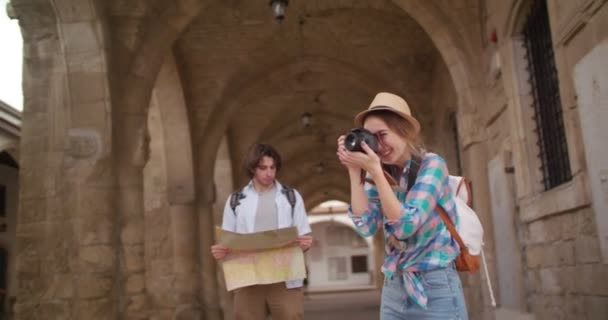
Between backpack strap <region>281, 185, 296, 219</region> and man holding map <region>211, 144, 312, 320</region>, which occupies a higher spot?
backpack strap <region>281, 185, 296, 219</region>

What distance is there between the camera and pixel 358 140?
1.94 metres

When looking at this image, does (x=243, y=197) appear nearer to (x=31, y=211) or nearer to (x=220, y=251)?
(x=220, y=251)

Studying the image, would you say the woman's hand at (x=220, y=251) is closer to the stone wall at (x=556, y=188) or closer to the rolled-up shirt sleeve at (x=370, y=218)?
the rolled-up shirt sleeve at (x=370, y=218)

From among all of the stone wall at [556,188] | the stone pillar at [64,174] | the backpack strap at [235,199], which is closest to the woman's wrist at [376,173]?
the backpack strap at [235,199]

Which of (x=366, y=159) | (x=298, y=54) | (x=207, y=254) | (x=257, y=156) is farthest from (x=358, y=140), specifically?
(x=298, y=54)

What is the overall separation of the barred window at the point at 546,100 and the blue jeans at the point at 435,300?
4.41m

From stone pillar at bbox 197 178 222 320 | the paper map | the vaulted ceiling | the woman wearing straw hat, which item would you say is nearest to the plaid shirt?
the woman wearing straw hat

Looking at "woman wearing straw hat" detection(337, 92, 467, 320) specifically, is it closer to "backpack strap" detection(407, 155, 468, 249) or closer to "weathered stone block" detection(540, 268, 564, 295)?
"backpack strap" detection(407, 155, 468, 249)

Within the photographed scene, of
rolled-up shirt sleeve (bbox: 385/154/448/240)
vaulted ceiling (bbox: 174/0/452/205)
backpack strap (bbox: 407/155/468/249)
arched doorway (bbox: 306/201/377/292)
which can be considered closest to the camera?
rolled-up shirt sleeve (bbox: 385/154/448/240)

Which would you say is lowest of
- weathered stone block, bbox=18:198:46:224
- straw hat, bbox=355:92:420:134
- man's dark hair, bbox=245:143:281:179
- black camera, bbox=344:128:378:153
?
black camera, bbox=344:128:378:153

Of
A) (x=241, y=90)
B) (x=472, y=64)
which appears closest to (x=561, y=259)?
(x=472, y=64)

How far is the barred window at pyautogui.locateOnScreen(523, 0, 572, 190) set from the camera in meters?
6.02

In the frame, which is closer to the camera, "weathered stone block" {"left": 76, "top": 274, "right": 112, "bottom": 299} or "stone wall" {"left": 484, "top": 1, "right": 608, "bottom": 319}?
"stone wall" {"left": 484, "top": 1, "right": 608, "bottom": 319}

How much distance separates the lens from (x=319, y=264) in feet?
133
